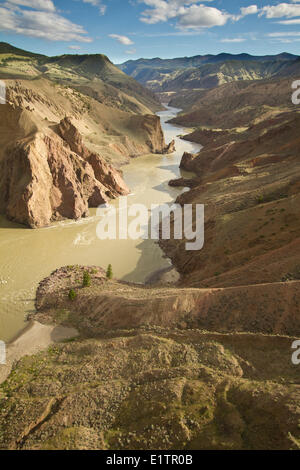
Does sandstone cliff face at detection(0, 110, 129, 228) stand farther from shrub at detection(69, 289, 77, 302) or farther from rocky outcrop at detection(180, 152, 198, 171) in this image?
rocky outcrop at detection(180, 152, 198, 171)

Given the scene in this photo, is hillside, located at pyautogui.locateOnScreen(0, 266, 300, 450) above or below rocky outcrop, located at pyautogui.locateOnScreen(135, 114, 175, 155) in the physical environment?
below

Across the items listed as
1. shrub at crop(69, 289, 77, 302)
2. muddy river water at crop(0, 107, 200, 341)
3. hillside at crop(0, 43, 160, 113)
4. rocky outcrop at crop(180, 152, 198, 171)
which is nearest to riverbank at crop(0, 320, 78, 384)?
muddy river water at crop(0, 107, 200, 341)

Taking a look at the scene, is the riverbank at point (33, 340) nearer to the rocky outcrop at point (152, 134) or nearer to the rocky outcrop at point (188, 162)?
the rocky outcrop at point (188, 162)

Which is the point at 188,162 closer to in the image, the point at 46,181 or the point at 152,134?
the point at 152,134

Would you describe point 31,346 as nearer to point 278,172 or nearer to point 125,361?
point 125,361

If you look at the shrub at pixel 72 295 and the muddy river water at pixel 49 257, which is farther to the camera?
the muddy river water at pixel 49 257

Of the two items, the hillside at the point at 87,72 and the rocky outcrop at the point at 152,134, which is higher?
the hillside at the point at 87,72

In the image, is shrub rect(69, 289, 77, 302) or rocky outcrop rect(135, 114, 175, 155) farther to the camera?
rocky outcrop rect(135, 114, 175, 155)

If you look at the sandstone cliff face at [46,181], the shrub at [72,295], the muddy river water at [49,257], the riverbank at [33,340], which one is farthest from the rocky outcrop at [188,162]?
the riverbank at [33,340]

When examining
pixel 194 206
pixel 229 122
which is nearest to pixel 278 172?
pixel 194 206
